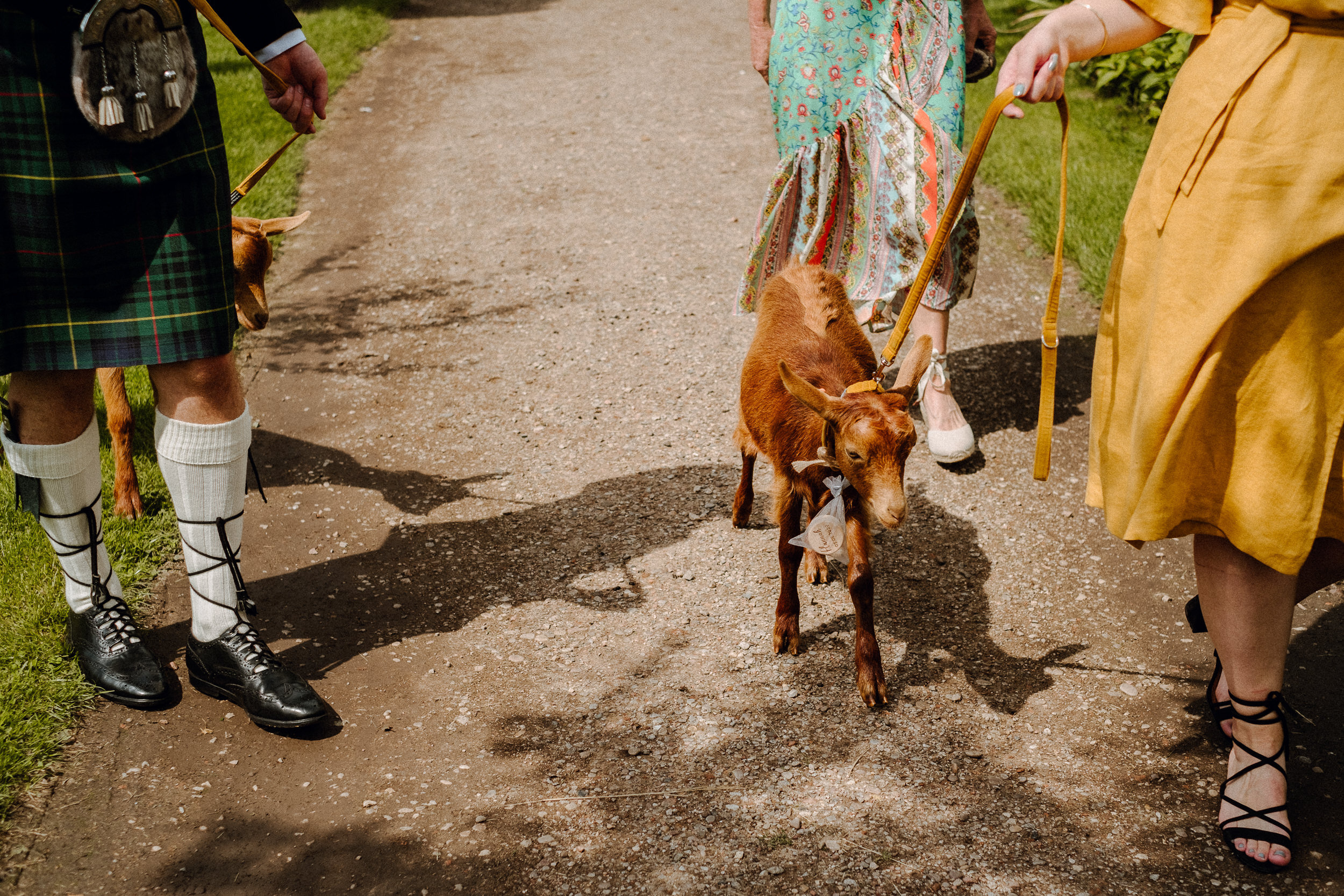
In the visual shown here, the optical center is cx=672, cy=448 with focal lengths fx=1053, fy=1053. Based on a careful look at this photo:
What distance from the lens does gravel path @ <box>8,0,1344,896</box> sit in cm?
267

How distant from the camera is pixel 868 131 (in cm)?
401

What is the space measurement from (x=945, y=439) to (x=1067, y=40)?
2245 mm

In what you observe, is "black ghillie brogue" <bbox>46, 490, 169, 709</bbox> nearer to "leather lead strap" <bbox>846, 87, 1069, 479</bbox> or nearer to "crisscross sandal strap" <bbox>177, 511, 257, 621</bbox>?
"crisscross sandal strap" <bbox>177, 511, 257, 621</bbox>

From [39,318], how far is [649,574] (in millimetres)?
2074

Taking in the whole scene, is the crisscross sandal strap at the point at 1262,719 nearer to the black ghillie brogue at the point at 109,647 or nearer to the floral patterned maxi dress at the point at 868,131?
the floral patterned maxi dress at the point at 868,131

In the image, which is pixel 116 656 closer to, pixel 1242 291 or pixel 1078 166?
pixel 1242 291

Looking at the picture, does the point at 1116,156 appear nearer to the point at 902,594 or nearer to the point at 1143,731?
the point at 902,594

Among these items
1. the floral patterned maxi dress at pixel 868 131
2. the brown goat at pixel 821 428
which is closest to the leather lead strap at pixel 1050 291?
the brown goat at pixel 821 428

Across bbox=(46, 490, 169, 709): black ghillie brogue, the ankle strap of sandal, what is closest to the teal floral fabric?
the ankle strap of sandal

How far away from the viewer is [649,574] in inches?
151

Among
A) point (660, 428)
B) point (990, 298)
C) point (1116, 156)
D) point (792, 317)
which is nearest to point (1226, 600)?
point (792, 317)

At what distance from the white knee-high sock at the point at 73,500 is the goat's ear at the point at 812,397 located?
1915 millimetres

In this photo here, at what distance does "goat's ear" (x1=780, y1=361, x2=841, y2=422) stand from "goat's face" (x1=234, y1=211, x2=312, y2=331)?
2324 millimetres

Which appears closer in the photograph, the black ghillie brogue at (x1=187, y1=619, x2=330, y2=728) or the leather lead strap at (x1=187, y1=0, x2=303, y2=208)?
the leather lead strap at (x1=187, y1=0, x2=303, y2=208)
